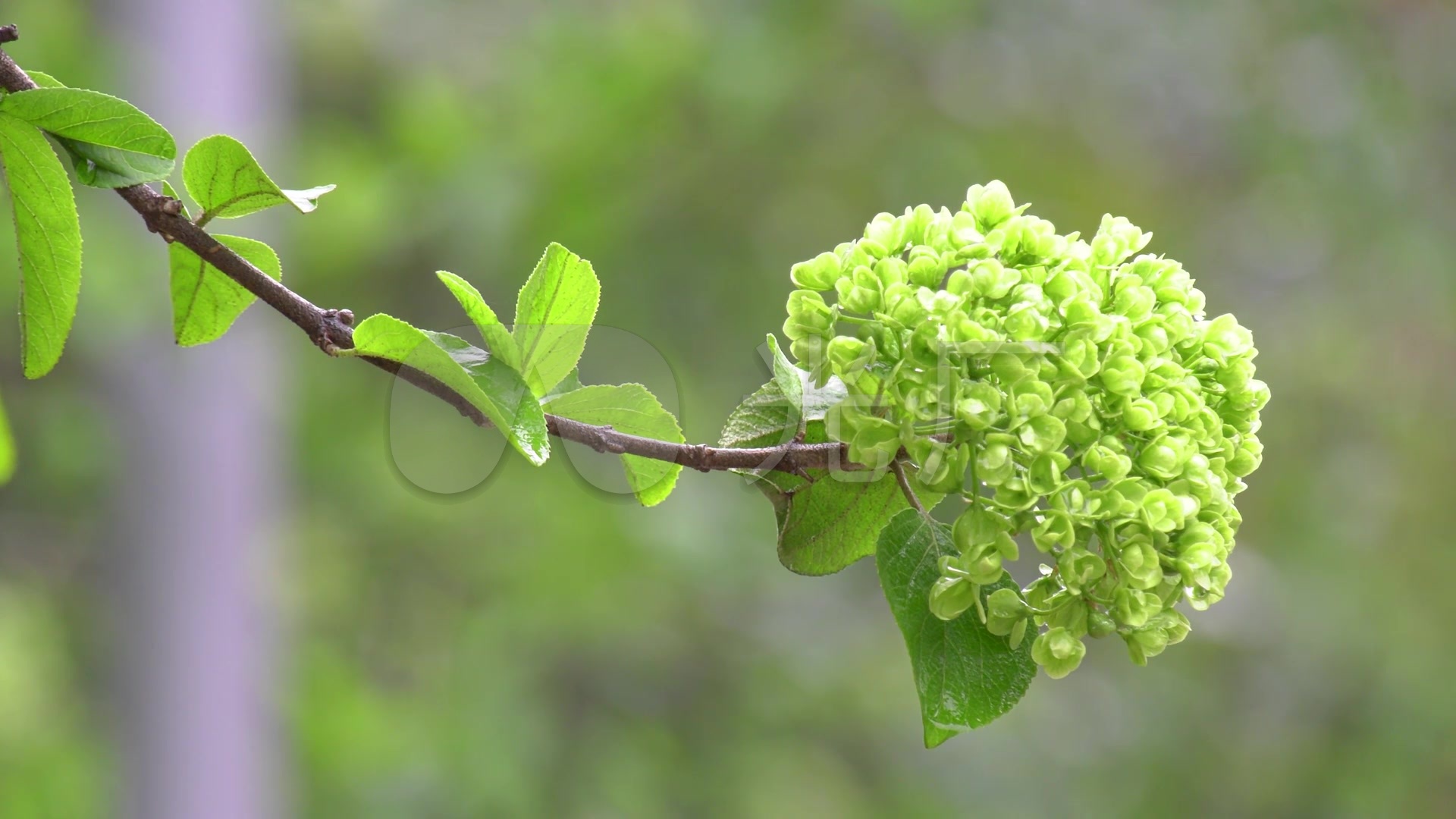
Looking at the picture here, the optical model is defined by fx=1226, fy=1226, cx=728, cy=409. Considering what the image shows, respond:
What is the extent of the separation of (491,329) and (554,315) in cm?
2

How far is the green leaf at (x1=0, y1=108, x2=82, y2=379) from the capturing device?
36cm

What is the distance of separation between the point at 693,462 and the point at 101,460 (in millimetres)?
1699

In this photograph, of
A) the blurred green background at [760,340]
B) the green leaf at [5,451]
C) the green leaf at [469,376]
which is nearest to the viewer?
the green leaf at [469,376]

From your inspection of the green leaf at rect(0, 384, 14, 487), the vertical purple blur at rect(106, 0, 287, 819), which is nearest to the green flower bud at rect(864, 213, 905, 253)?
the green leaf at rect(0, 384, 14, 487)

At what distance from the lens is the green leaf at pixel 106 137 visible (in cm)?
36

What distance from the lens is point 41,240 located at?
37 cm

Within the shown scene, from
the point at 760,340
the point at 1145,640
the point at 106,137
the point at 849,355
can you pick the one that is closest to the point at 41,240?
the point at 106,137

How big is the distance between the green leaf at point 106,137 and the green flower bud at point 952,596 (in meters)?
0.26

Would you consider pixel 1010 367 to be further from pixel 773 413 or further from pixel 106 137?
pixel 106 137

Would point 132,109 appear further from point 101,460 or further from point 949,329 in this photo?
point 101,460

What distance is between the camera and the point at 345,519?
2.43 metres

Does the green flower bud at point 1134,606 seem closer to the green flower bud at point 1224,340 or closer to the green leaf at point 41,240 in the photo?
the green flower bud at point 1224,340

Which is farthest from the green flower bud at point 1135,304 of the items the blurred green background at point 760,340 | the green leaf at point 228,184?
the blurred green background at point 760,340

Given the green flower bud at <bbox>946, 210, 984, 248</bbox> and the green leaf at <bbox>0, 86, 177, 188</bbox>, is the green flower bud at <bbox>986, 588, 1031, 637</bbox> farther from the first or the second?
the green leaf at <bbox>0, 86, 177, 188</bbox>
